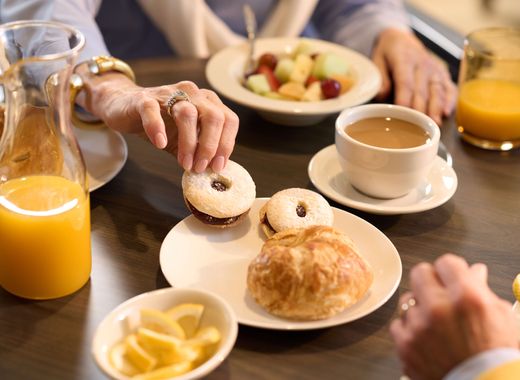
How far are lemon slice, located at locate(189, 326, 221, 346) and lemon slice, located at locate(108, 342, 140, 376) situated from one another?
0.07 meters

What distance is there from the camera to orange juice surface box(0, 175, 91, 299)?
88 centimetres

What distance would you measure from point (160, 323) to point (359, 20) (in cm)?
131

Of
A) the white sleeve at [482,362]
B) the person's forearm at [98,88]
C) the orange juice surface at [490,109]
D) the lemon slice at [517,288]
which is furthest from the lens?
the orange juice surface at [490,109]

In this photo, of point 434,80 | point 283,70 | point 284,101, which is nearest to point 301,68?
point 283,70

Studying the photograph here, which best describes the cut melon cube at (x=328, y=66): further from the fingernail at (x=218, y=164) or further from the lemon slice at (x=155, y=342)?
the lemon slice at (x=155, y=342)

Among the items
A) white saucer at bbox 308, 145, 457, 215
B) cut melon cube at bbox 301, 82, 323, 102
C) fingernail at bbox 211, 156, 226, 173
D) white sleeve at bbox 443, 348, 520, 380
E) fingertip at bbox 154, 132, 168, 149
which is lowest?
cut melon cube at bbox 301, 82, 323, 102

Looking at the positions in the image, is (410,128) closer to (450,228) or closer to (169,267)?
(450,228)

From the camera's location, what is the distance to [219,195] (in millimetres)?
1025

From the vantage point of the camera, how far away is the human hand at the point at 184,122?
3.45 feet

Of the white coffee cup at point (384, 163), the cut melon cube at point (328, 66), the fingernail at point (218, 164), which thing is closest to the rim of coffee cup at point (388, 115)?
the white coffee cup at point (384, 163)

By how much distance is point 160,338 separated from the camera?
29.3 inches

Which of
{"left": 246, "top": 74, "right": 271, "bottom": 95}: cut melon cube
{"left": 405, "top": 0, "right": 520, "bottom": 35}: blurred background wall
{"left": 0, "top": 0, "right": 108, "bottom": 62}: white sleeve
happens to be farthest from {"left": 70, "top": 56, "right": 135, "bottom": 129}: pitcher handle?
{"left": 405, "top": 0, "right": 520, "bottom": 35}: blurred background wall

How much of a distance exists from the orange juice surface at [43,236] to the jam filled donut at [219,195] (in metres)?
0.17

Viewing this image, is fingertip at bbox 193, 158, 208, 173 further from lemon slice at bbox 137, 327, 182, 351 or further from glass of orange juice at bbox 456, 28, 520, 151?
glass of orange juice at bbox 456, 28, 520, 151
